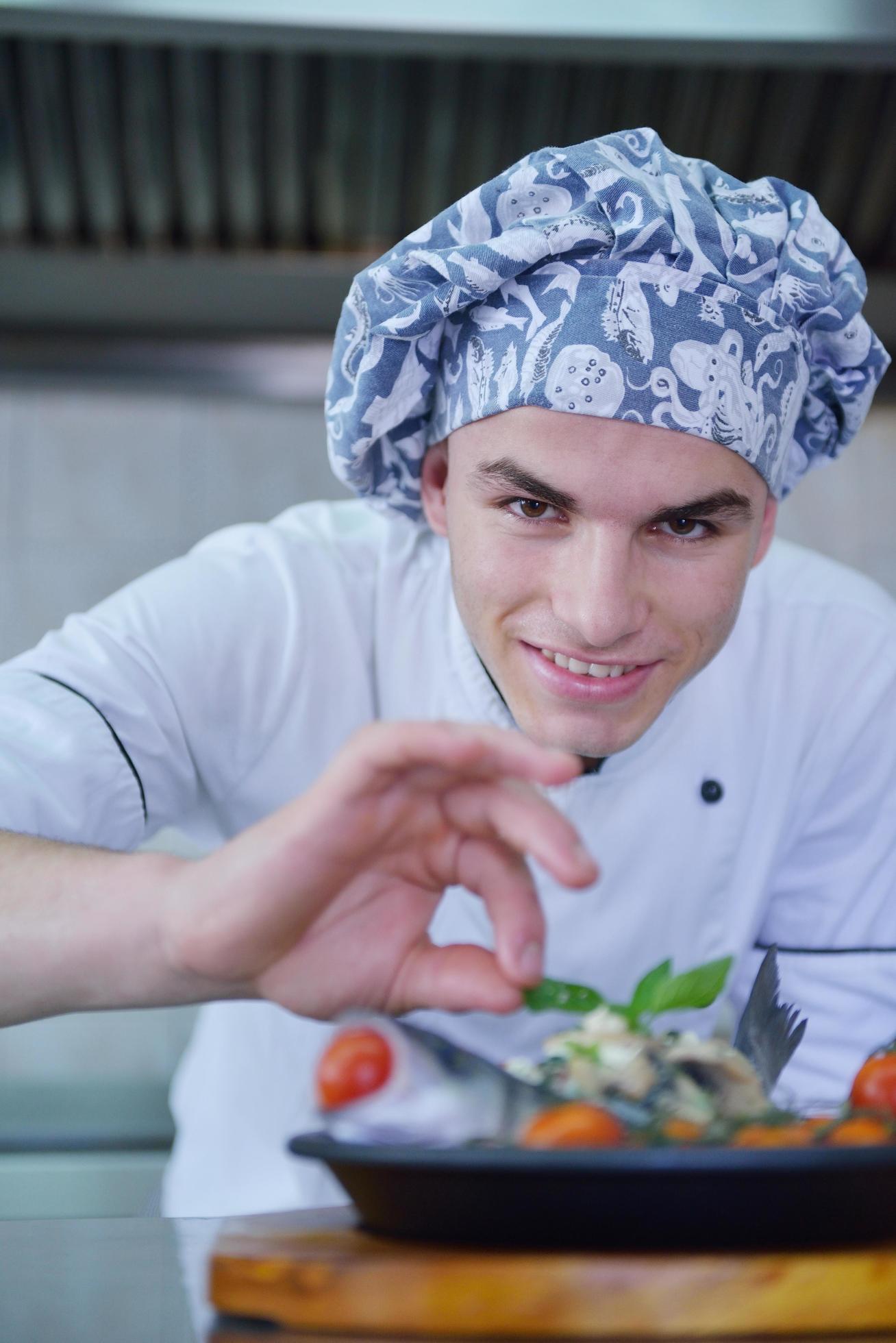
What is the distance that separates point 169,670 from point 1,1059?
3.81ft

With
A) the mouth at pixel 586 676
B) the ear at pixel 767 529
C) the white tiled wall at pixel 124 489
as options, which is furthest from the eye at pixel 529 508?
the white tiled wall at pixel 124 489

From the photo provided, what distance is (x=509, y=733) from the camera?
0.55 meters

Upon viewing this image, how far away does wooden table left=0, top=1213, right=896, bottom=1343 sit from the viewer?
0.49 metres

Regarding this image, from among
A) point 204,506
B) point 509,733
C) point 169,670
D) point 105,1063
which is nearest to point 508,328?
point 169,670

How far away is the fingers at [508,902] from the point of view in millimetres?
618

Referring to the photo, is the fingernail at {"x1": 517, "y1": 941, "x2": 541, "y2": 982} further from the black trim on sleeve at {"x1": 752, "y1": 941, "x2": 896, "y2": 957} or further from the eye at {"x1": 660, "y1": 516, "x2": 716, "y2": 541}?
the black trim on sleeve at {"x1": 752, "y1": 941, "x2": 896, "y2": 957}

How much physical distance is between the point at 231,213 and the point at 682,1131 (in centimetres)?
147

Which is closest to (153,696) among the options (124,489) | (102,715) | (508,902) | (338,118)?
(102,715)

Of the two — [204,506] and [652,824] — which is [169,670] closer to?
[652,824]

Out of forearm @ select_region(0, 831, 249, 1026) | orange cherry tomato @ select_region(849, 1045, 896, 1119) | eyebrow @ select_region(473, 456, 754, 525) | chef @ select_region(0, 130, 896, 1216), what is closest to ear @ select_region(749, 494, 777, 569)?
chef @ select_region(0, 130, 896, 1216)

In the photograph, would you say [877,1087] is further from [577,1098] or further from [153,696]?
[153,696]

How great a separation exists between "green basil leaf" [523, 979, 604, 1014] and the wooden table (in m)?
0.40

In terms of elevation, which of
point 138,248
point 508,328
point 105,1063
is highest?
point 508,328

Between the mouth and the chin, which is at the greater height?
the mouth
